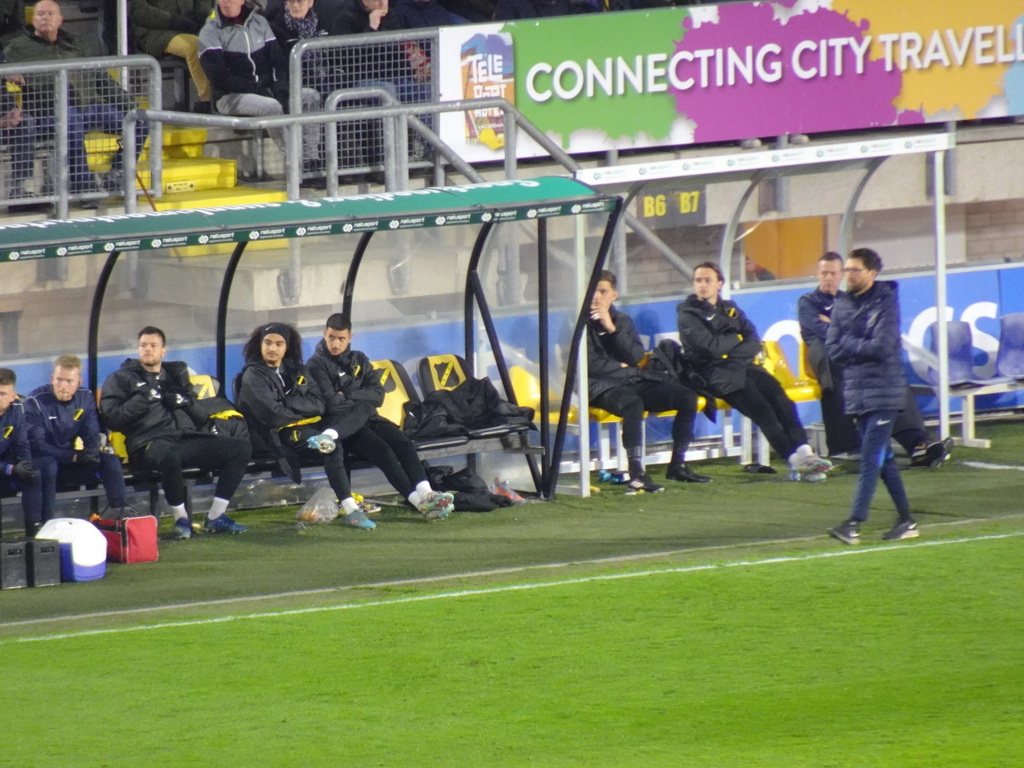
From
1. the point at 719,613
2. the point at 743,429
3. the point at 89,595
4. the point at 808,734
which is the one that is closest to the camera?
the point at 808,734

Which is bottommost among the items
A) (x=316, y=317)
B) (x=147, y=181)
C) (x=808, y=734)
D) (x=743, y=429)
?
(x=808, y=734)

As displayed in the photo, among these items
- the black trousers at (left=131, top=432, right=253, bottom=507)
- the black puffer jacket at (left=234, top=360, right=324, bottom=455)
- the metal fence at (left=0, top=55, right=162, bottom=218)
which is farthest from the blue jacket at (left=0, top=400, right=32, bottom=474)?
the metal fence at (left=0, top=55, right=162, bottom=218)

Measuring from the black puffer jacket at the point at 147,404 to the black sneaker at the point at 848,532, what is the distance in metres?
3.74

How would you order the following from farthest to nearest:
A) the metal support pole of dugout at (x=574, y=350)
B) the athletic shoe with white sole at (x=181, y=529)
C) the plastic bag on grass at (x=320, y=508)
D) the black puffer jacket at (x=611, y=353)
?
1. the black puffer jacket at (x=611, y=353)
2. the metal support pole of dugout at (x=574, y=350)
3. the plastic bag on grass at (x=320, y=508)
4. the athletic shoe with white sole at (x=181, y=529)

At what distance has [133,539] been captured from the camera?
10.3 meters

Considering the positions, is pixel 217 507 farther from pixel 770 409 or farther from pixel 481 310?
pixel 770 409

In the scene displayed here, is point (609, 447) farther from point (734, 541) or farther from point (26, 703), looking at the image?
point (26, 703)

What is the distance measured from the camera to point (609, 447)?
13.2 metres

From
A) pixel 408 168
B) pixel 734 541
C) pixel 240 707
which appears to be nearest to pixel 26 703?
pixel 240 707

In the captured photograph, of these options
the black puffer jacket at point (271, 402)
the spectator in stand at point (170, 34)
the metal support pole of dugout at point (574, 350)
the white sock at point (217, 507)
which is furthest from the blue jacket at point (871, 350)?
the spectator in stand at point (170, 34)

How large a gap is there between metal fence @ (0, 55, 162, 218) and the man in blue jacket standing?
5.55 metres

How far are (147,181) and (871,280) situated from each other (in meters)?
5.92

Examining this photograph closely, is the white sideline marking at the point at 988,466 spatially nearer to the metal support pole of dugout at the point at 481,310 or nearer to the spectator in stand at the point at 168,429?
the metal support pole of dugout at the point at 481,310

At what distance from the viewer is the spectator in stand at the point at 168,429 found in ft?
35.5
